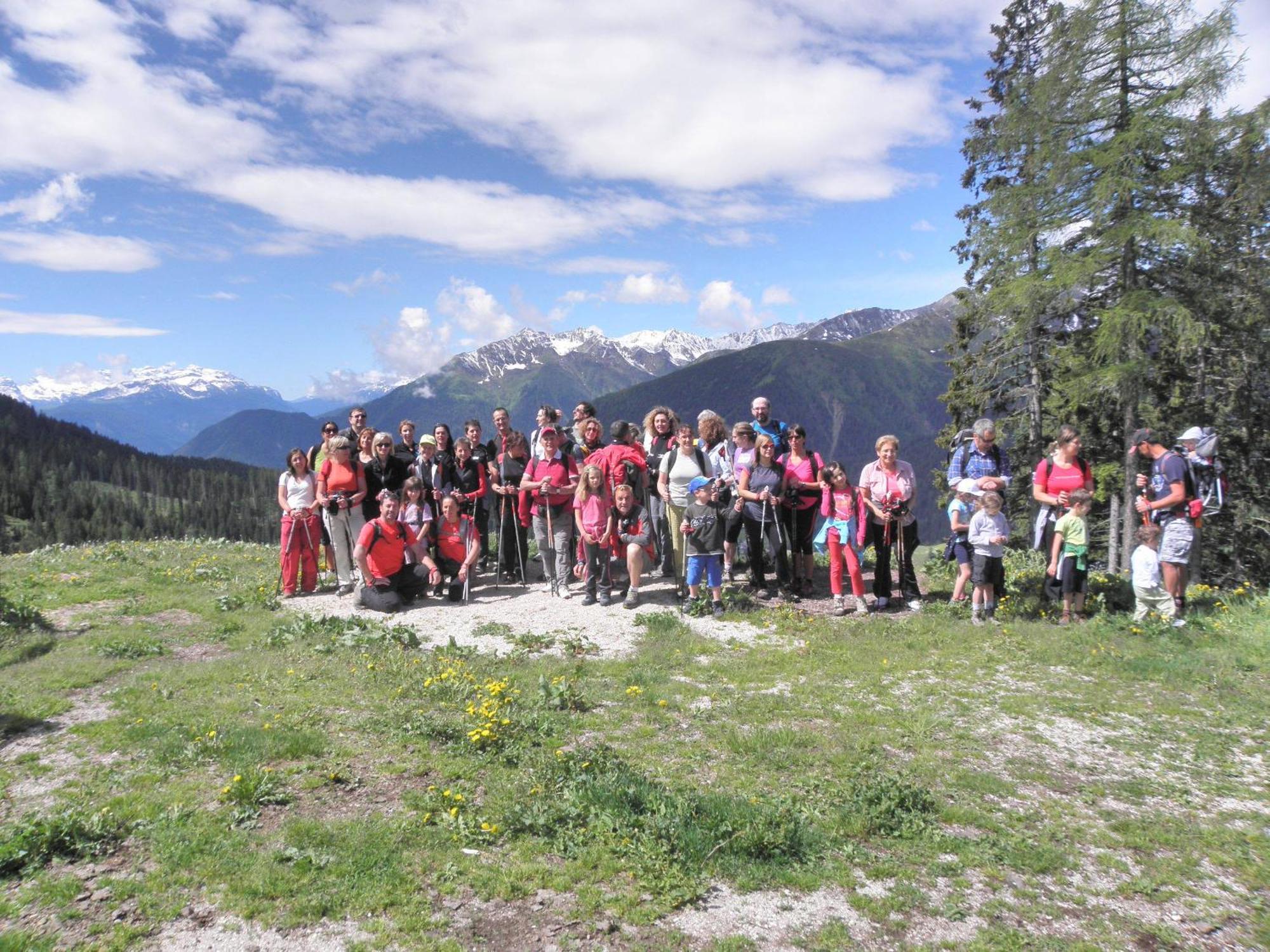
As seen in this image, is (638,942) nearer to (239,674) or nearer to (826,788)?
(826,788)

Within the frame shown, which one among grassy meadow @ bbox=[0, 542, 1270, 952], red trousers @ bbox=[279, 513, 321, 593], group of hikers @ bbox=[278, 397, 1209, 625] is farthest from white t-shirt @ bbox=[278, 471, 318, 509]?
grassy meadow @ bbox=[0, 542, 1270, 952]

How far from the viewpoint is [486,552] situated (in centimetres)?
1492

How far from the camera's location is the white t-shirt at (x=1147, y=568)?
10.2 metres

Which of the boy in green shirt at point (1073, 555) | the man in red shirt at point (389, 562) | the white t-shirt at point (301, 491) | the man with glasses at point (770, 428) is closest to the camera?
the boy in green shirt at point (1073, 555)

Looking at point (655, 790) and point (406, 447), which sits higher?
point (406, 447)

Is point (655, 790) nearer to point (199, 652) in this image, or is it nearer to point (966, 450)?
point (199, 652)

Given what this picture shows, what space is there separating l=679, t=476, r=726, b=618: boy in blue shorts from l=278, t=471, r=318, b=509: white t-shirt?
21.9ft

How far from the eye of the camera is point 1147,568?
10.2 metres

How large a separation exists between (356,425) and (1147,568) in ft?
44.0

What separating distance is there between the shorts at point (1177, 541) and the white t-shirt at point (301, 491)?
1327cm

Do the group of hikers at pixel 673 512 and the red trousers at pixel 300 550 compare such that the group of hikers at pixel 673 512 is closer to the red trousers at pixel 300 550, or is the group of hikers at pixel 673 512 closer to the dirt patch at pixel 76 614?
the red trousers at pixel 300 550

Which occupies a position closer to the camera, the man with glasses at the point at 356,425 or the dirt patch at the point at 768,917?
the dirt patch at the point at 768,917

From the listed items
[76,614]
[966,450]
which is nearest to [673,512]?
[966,450]

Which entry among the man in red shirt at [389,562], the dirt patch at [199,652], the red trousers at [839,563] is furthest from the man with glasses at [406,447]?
the red trousers at [839,563]
